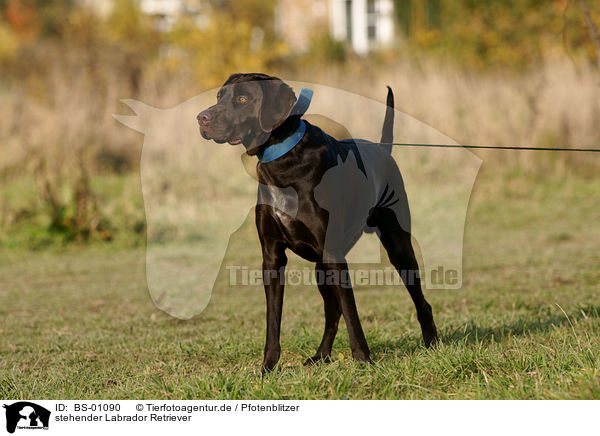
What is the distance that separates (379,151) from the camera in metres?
3.88

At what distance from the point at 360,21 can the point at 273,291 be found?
80.5 ft

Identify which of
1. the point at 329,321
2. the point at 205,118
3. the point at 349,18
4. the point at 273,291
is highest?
the point at 349,18

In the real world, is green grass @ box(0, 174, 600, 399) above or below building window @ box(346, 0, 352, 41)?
below

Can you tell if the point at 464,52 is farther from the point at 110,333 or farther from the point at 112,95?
the point at 110,333

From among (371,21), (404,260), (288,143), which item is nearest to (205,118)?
(288,143)

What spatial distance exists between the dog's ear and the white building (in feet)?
76.9

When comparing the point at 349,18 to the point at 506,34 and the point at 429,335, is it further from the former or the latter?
the point at 429,335

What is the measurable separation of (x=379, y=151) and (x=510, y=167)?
304 inches

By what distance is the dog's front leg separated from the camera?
11.1 ft

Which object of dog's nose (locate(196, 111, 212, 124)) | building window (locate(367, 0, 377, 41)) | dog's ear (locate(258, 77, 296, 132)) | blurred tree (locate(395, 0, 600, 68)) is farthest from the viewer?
building window (locate(367, 0, 377, 41))
